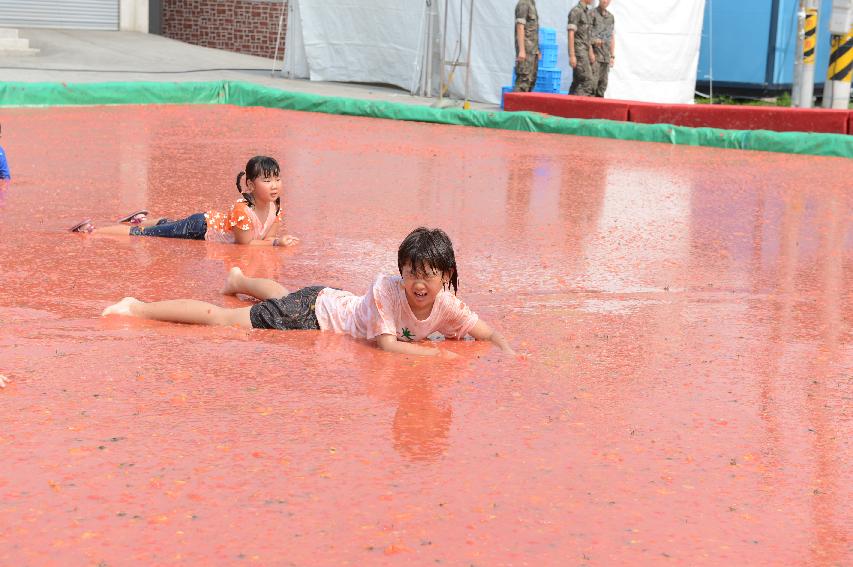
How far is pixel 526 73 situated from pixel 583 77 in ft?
2.90

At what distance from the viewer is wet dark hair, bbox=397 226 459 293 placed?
5.07 metres

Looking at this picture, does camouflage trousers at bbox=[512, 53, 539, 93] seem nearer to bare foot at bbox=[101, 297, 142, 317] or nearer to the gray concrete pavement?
the gray concrete pavement

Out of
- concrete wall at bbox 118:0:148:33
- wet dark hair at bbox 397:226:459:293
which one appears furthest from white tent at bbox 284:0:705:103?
wet dark hair at bbox 397:226:459:293

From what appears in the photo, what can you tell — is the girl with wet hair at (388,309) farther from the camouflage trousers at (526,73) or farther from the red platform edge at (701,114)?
the camouflage trousers at (526,73)

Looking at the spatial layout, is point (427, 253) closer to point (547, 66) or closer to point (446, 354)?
point (446, 354)

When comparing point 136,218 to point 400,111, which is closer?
point 136,218

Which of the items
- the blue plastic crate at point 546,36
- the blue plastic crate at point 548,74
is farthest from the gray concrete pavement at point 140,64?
the blue plastic crate at point 546,36

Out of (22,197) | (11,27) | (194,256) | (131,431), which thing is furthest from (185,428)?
(11,27)

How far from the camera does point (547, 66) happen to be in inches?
742

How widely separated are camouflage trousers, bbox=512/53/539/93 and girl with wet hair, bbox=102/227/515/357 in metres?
12.7

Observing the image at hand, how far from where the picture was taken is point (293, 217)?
9.12 meters

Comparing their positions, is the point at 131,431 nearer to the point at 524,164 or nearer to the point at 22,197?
the point at 22,197

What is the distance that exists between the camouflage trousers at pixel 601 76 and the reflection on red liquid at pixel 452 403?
8.61 m

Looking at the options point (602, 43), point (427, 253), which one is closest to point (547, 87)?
point (602, 43)
